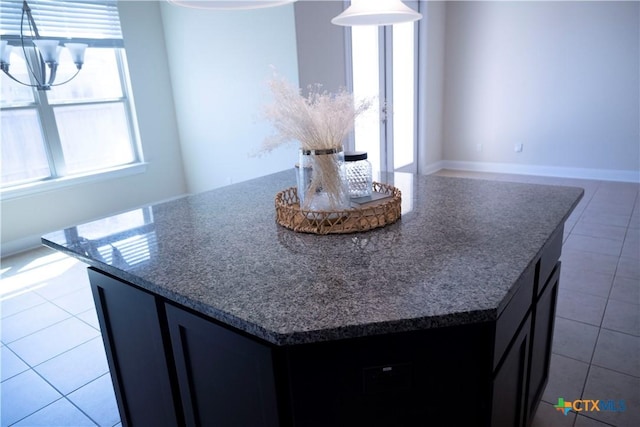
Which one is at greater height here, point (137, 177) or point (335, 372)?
point (335, 372)

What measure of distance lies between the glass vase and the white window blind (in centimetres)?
374

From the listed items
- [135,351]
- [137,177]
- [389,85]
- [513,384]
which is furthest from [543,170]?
[135,351]

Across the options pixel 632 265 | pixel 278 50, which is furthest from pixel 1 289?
pixel 632 265

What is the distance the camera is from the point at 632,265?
9.91ft

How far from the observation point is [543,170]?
5770 mm

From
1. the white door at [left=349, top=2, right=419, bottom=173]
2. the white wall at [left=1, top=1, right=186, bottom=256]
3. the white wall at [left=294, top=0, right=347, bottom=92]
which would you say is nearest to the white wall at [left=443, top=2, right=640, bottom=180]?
the white door at [left=349, top=2, right=419, bottom=173]

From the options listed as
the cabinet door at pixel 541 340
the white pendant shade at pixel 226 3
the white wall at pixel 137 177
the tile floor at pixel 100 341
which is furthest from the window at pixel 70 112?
the cabinet door at pixel 541 340

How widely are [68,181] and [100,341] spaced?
2.32 meters

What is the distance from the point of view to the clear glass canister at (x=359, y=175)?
148 cm

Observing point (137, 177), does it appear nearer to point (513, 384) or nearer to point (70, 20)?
point (70, 20)

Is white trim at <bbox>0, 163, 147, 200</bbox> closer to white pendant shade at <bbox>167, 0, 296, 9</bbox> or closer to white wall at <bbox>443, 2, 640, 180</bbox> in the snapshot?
white pendant shade at <bbox>167, 0, 296, 9</bbox>

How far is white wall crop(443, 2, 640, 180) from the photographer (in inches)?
196

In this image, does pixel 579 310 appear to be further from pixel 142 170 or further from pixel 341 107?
pixel 142 170

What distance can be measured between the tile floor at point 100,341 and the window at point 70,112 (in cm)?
95
